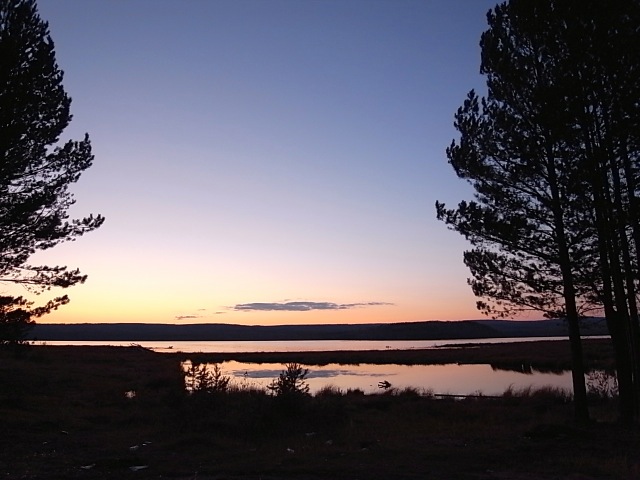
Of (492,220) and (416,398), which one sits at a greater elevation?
(492,220)

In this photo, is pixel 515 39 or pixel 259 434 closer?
pixel 259 434

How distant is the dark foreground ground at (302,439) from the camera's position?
34.9 feet

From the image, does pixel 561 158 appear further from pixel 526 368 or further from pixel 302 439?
pixel 526 368

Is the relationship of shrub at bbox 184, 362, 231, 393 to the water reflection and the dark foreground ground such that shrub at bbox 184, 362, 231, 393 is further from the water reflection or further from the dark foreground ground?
the water reflection

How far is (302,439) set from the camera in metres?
14.7

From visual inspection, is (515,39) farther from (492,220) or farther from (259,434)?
(259,434)

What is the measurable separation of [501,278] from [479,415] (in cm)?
488

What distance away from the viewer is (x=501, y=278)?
58.7 feet

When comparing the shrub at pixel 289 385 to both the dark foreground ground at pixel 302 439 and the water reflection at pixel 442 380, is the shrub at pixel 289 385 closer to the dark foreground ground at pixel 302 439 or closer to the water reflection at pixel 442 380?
the dark foreground ground at pixel 302 439

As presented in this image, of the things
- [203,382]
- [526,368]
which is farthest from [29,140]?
[526,368]

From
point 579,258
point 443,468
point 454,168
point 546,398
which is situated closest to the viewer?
point 443,468

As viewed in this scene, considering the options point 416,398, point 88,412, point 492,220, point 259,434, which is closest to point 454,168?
point 492,220

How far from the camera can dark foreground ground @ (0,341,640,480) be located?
10.6m

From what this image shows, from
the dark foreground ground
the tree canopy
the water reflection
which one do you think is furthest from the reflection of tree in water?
the tree canopy
